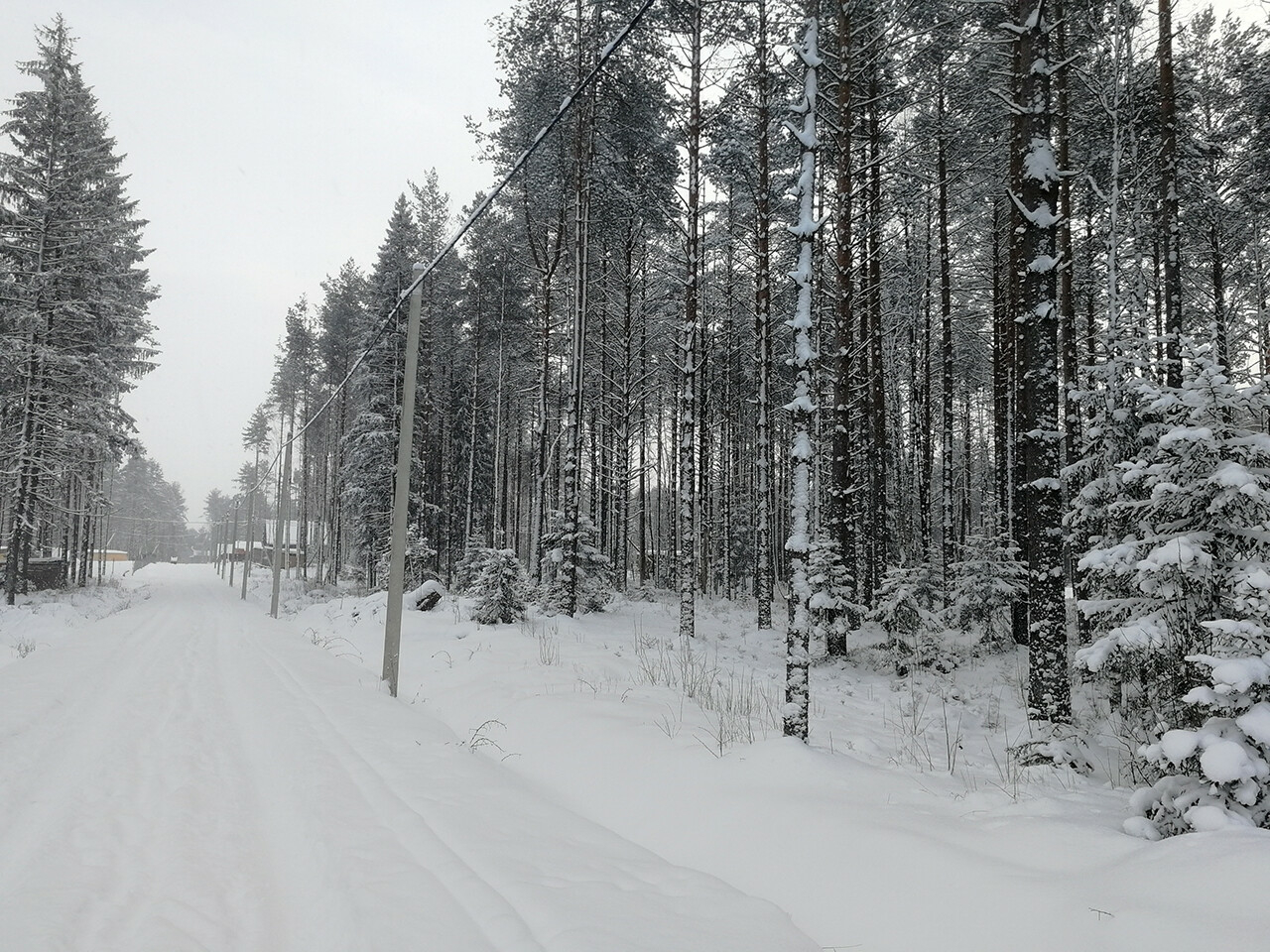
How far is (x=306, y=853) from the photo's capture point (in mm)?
3568

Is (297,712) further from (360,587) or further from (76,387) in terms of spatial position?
(360,587)

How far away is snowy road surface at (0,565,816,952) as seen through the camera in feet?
9.25

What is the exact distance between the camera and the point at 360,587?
94.4 feet

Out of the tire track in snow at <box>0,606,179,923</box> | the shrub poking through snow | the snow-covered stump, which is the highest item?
the snow-covered stump

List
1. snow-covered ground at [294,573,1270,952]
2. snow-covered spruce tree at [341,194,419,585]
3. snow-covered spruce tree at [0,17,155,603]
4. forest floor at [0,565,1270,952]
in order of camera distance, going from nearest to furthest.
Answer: snow-covered ground at [294,573,1270,952], forest floor at [0,565,1270,952], snow-covered spruce tree at [0,17,155,603], snow-covered spruce tree at [341,194,419,585]

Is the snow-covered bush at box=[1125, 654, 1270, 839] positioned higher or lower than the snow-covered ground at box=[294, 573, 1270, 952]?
higher

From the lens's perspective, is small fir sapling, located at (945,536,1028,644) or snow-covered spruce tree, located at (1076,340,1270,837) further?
small fir sapling, located at (945,536,1028,644)

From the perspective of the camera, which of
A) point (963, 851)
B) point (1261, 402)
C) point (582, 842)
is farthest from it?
point (1261, 402)

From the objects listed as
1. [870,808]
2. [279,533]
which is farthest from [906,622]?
[279,533]

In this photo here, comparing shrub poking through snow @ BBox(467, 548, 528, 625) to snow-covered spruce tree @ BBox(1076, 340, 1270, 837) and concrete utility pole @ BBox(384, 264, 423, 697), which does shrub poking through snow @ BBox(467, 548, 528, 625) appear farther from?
snow-covered spruce tree @ BBox(1076, 340, 1270, 837)

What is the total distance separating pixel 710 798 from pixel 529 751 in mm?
2294

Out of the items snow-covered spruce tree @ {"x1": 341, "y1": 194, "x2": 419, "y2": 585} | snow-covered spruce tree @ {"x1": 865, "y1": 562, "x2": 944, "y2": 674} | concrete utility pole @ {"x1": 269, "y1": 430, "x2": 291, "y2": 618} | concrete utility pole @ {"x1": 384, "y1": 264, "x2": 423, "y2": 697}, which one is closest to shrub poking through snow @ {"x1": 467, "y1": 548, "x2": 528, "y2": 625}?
concrete utility pole @ {"x1": 384, "y1": 264, "x2": 423, "y2": 697}

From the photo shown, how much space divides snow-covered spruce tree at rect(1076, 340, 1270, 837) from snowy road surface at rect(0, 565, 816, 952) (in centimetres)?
235

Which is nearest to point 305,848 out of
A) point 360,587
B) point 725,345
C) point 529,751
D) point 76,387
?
point 529,751
